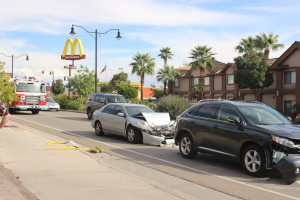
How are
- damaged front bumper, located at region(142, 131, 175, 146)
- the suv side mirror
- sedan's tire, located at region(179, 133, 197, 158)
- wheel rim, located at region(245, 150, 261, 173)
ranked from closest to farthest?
wheel rim, located at region(245, 150, 261, 173) → the suv side mirror → sedan's tire, located at region(179, 133, 197, 158) → damaged front bumper, located at region(142, 131, 175, 146)

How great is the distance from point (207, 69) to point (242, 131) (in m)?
43.1

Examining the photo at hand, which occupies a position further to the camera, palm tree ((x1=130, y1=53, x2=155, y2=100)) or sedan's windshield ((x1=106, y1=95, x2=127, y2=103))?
palm tree ((x1=130, y1=53, x2=155, y2=100))

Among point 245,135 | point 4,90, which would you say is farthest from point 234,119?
point 4,90

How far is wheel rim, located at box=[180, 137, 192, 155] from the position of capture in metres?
9.61

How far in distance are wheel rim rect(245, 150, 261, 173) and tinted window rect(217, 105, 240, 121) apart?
1.07 meters

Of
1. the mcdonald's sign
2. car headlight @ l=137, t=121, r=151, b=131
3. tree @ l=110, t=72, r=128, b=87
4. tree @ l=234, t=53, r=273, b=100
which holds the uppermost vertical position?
the mcdonald's sign

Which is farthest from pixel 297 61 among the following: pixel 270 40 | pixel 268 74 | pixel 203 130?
pixel 203 130

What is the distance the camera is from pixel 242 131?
7973 mm

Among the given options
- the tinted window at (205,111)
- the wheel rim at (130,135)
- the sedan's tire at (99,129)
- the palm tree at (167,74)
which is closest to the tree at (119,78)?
the palm tree at (167,74)

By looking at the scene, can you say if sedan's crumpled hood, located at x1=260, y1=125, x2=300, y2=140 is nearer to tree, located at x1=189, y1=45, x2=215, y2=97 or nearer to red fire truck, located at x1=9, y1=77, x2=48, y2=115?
red fire truck, located at x1=9, y1=77, x2=48, y2=115

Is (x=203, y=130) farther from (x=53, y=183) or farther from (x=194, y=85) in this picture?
(x=194, y=85)

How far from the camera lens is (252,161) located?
25.1 ft

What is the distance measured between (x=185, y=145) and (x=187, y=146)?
0.35ft

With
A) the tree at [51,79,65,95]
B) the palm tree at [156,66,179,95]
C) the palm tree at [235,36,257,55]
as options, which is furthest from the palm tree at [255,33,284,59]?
the tree at [51,79,65,95]
